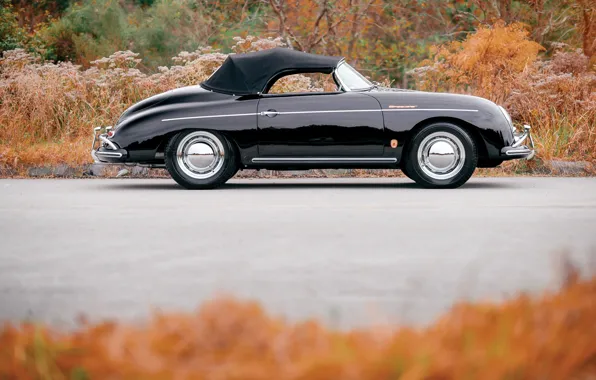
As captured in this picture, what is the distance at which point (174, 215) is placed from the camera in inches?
372

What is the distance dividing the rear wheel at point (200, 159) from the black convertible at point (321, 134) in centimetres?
1

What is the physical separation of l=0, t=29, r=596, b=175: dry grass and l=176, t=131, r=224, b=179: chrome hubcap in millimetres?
2797

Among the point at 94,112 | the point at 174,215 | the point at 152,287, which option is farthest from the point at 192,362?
the point at 94,112

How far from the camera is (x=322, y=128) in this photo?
38.2 ft

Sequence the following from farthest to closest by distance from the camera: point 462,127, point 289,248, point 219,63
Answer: point 219,63, point 462,127, point 289,248

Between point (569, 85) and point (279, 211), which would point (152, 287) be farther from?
point (569, 85)

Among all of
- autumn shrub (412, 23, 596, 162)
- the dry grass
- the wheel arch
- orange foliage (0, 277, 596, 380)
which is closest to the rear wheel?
the wheel arch

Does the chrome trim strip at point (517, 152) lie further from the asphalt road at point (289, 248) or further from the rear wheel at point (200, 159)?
the rear wheel at point (200, 159)

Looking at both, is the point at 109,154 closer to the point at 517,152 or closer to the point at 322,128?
the point at 322,128

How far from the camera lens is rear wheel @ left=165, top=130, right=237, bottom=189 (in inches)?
463

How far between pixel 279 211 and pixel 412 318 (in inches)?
189

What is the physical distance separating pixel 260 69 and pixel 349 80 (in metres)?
1.04

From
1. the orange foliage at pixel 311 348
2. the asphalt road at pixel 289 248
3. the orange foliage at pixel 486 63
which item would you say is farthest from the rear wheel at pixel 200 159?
the orange foliage at pixel 311 348

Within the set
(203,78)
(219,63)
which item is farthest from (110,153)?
(219,63)
